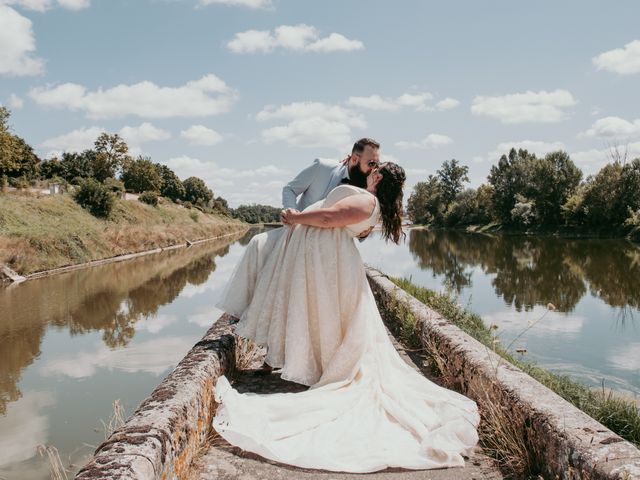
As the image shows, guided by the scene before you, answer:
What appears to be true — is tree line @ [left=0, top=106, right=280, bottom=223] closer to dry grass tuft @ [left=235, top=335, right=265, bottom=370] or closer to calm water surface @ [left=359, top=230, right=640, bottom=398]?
calm water surface @ [left=359, top=230, right=640, bottom=398]

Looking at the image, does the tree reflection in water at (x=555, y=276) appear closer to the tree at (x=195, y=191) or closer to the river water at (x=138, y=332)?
the river water at (x=138, y=332)

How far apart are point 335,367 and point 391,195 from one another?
140 centimetres

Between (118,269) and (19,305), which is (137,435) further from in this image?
(118,269)

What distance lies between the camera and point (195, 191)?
90312mm

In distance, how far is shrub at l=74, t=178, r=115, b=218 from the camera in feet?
117

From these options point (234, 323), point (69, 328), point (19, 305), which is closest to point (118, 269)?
point (19, 305)

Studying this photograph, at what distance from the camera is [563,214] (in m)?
52.3

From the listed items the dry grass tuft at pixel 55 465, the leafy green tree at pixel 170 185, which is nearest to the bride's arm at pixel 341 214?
the dry grass tuft at pixel 55 465

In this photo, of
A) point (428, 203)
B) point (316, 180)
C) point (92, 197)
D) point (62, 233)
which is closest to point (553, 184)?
point (428, 203)

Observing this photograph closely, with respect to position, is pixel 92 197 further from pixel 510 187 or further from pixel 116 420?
pixel 510 187

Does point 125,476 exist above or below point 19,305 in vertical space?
above

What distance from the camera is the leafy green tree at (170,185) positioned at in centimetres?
7957

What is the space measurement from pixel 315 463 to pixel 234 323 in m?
2.17

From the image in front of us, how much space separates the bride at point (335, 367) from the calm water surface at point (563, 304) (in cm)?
105
